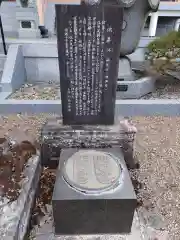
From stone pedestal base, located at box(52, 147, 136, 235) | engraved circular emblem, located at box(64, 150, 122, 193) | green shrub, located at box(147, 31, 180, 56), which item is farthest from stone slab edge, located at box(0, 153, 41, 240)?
green shrub, located at box(147, 31, 180, 56)

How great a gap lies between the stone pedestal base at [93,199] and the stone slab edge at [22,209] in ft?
1.03

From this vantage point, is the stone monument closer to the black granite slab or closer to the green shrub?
the black granite slab

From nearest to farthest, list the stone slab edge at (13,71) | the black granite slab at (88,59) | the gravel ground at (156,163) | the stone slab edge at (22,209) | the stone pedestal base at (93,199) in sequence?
the stone slab edge at (22,209) < the stone pedestal base at (93,199) < the black granite slab at (88,59) < the gravel ground at (156,163) < the stone slab edge at (13,71)

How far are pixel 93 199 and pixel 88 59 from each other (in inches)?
60.9

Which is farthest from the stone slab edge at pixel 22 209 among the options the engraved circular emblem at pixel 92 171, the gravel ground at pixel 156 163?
the gravel ground at pixel 156 163

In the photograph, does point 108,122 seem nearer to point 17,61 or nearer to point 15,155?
point 15,155

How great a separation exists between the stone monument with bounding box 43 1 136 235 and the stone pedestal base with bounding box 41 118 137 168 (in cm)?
1

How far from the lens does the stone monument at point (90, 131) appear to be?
2.29 m

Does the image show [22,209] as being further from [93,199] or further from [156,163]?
[156,163]

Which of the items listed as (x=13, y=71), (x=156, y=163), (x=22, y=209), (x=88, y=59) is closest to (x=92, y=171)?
(x=22, y=209)

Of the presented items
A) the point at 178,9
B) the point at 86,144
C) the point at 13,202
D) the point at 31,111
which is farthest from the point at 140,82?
the point at 178,9

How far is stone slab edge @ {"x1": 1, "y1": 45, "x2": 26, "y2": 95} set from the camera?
5.38 m

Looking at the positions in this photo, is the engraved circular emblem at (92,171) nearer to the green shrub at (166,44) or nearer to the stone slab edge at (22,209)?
the stone slab edge at (22,209)

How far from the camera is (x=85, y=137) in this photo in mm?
3123
